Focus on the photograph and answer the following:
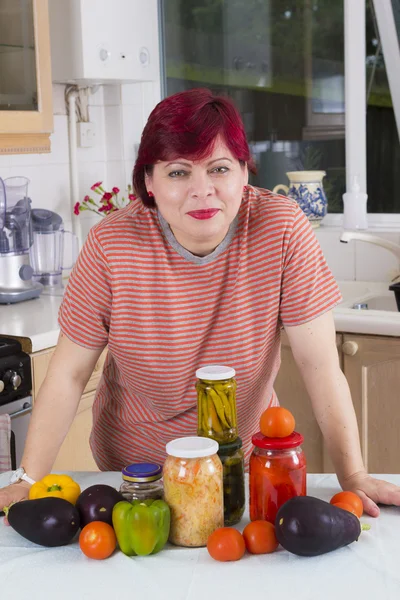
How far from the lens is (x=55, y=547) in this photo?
110 centimetres

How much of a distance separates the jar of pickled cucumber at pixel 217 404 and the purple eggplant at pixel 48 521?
21 centimetres

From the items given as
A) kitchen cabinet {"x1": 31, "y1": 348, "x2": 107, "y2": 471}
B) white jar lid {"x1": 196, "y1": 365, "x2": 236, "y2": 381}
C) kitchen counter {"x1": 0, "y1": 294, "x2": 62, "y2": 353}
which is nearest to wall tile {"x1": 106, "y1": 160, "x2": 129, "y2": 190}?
kitchen counter {"x1": 0, "y1": 294, "x2": 62, "y2": 353}

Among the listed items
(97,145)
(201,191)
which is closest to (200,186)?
(201,191)

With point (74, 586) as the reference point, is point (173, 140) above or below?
above

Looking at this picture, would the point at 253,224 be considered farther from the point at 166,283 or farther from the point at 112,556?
the point at 112,556

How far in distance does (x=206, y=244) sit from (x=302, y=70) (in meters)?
2.22

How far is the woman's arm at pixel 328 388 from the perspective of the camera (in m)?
1.31

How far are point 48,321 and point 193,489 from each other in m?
1.48

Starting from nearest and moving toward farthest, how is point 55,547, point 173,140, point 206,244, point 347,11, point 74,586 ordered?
point 74,586, point 55,547, point 173,140, point 206,244, point 347,11

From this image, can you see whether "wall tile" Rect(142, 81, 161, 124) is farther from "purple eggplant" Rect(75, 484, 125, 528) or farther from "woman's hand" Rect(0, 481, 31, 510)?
"purple eggplant" Rect(75, 484, 125, 528)

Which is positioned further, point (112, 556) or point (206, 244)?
point (206, 244)

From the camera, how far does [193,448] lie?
41.2 inches

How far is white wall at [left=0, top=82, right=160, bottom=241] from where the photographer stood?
3.17m

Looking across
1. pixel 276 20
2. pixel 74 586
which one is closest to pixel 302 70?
pixel 276 20
